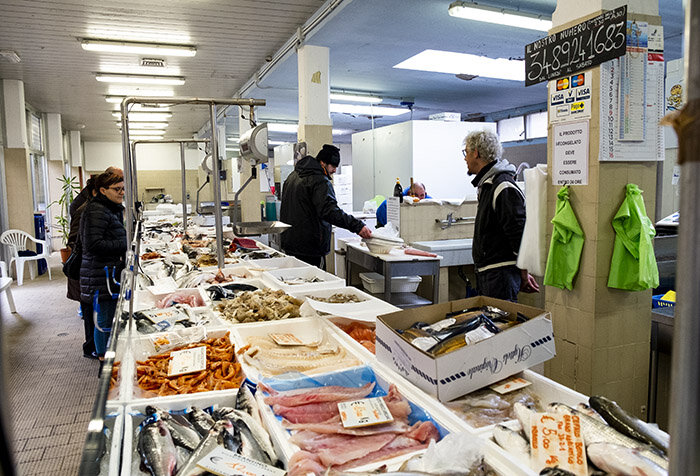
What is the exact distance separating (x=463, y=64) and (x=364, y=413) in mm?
8278

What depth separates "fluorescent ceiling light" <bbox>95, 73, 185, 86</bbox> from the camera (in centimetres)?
947

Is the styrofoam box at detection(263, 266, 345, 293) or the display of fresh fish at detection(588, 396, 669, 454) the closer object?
the display of fresh fish at detection(588, 396, 669, 454)

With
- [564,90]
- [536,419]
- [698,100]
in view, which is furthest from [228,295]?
[698,100]

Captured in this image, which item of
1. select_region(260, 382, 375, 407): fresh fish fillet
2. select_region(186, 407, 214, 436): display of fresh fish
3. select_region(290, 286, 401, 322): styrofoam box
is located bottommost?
select_region(186, 407, 214, 436): display of fresh fish

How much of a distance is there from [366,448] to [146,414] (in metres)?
0.71

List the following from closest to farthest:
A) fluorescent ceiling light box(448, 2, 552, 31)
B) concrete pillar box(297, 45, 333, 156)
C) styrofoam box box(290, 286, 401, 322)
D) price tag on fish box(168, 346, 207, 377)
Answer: price tag on fish box(168, 346, 207, 377)
styrofoam box box(290, 286, 401, 322)
fluorescent ceiling light box(448, 2, 552, 31)
concrete pillar box(297, 45, 333, 156)

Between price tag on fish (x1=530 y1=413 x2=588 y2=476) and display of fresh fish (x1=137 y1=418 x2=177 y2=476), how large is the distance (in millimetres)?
899

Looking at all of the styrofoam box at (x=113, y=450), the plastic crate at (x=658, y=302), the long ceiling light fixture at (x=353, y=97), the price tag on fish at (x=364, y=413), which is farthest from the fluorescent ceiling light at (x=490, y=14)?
the long ceiling light fixture at (x=353, y=97)

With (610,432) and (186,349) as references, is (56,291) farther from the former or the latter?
(610,432)

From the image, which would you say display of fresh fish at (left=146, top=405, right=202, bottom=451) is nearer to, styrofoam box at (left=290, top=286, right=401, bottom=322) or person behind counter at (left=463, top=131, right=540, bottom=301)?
styrofoam box at (left=290, top=286, right=401, bottom=322)

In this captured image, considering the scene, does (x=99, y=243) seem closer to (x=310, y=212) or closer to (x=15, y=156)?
(x=310, y=212)

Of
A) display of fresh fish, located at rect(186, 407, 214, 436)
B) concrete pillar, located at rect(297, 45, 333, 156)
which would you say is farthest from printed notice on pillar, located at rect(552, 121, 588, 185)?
concrete pillar, located at rect(297, 45, 333, 156)

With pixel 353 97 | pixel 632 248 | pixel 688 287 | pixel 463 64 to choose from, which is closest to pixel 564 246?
pixel 632 248

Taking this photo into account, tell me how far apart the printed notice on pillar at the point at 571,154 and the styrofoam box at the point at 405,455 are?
6.41ft
